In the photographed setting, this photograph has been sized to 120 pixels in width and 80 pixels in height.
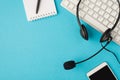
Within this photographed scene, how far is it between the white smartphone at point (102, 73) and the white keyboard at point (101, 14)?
9 centimetres

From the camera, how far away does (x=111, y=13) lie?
809 mm

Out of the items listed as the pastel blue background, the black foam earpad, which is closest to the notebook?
the pastel blue background

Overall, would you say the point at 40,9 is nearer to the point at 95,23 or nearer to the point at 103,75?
the point at 95,23

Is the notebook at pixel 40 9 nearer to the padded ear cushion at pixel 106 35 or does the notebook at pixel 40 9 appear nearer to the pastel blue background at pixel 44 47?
the pastel blue background at pixel 44 47

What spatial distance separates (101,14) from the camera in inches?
32.0

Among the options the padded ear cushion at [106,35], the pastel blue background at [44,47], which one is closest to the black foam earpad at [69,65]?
the pastel blue background at [44,47]

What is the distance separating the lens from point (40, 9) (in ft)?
2.83

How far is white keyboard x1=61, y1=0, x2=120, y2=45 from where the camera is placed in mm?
808

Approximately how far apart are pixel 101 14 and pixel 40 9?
0.67 ft

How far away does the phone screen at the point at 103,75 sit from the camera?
814 millimetres

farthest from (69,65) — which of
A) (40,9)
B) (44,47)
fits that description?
(40,9)

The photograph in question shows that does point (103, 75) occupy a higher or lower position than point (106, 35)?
lower

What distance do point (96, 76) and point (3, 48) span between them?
0.32 meters

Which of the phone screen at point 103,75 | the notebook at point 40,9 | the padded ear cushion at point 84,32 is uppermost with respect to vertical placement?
the notebook at point 40,9
